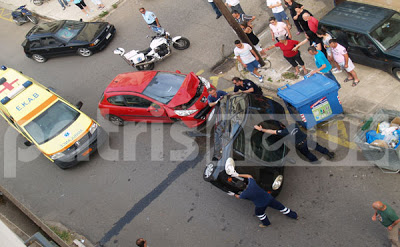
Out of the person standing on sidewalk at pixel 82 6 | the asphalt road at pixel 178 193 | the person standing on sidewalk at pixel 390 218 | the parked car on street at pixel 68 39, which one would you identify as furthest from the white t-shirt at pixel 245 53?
the person standing on sidewalk at pixel 82 6

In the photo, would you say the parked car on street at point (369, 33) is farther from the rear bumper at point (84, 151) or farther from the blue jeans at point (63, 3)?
the blue jeans at point (63, 3)

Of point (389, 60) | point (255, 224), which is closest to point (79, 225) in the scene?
point (255, 224)

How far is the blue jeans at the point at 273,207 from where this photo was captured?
6785 mm

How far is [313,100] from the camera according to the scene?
775cm

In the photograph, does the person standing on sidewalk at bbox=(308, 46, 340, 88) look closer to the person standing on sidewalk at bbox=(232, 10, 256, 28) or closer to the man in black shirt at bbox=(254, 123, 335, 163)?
the man in black shirt at bbox=(254, 123, 335, 163)

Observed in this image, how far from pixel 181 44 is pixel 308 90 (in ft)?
19.6

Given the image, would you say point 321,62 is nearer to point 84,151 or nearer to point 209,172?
point 209,172

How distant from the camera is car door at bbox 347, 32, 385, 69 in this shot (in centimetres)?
870

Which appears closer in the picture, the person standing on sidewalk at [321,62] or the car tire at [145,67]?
the person standing on sidewalk at [321,62]

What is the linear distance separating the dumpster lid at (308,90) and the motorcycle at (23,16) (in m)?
13.6

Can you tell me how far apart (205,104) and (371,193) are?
174 inches

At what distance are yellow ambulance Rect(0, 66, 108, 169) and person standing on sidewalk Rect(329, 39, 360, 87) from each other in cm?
645

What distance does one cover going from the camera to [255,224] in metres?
7.61

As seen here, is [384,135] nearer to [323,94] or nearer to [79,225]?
[323,94]
